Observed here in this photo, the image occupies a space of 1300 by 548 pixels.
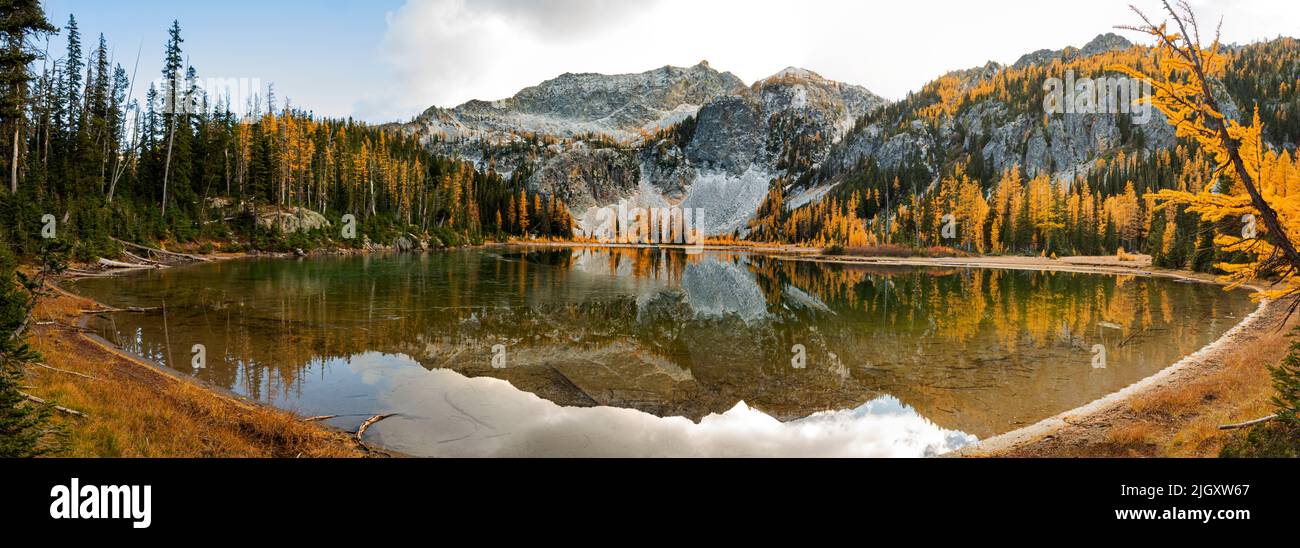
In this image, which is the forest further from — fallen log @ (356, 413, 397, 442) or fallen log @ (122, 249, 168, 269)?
fallen log @ (356, 413, 397, 442)

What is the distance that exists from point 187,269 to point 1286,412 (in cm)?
5662

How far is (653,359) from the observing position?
17.1 m

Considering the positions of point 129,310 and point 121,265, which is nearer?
point 129,310

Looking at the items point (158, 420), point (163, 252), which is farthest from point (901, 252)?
point (163, 252)

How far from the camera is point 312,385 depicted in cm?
1314

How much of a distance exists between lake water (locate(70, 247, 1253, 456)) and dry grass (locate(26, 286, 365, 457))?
48.7 inches

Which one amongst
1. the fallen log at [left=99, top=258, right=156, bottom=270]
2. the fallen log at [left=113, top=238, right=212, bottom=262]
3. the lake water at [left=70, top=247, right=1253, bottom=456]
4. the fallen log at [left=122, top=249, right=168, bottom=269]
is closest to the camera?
the lake water at [left=70, top=247, right=1253, bottom=456]

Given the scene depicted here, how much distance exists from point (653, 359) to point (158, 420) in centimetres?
1183

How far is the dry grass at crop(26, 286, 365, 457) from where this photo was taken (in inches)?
290

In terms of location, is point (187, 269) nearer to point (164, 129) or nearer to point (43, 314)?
point (43, 314)

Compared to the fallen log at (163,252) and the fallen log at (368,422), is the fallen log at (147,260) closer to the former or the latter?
the fallen log at (163,252)

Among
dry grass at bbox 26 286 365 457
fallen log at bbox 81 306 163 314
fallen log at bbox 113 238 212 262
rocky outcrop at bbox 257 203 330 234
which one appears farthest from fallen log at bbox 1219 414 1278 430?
rocky outcrop at bbox 257 203 330 234

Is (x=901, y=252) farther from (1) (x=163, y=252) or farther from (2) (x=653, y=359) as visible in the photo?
(1) (x=163, y=252)

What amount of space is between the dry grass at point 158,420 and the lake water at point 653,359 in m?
1.24
